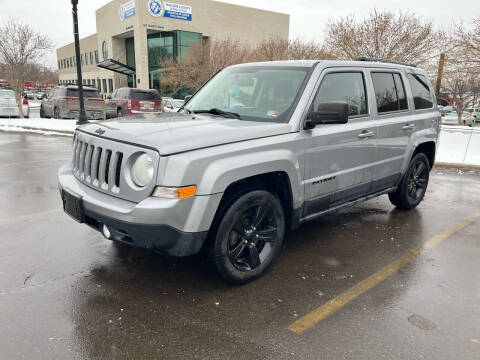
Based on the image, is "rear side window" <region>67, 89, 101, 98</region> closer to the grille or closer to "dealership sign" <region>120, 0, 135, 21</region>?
the grille

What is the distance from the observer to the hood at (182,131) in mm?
2953

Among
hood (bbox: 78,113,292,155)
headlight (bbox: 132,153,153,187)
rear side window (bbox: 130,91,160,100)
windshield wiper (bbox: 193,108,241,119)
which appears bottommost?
headlight (bbox: 132,153,153,187)

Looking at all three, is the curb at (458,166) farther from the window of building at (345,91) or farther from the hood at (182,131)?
the hood at (182,131)

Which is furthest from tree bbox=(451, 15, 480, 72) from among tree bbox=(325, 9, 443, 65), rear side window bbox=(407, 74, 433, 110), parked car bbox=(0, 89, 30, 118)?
parked car bbox=(0, 89, 30, 118)

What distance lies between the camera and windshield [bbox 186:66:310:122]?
3.79 metres

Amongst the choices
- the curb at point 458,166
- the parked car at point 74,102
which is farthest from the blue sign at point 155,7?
the curb at point 458,166

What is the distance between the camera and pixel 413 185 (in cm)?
571

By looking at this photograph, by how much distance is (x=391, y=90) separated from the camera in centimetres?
487

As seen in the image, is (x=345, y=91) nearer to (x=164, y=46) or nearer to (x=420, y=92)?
(x=420, y=92)

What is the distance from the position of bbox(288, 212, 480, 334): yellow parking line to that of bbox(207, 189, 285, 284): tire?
683 millimetres

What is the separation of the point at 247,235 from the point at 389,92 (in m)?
2.72

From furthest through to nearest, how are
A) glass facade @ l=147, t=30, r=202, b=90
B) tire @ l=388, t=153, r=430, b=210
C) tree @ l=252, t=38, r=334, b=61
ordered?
glass facade @ l=147, t=30, r=202, b=90 < tree @ l=252, t=38, r=334, b=61 < tire @ l=388, t=153, r=430, b=210

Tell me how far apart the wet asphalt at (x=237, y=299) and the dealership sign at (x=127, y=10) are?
1573 inches

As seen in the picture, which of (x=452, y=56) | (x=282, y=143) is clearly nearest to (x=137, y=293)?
(x=282, y=143)
